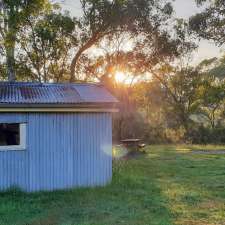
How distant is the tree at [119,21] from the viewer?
859 inches

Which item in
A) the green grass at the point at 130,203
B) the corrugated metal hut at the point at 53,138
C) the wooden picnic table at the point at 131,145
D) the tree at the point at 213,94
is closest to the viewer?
the green grass at the point at 130,203

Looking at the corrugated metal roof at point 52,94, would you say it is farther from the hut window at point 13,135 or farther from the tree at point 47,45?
the tree at point 47,45

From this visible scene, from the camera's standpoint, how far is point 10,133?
9898 millimetres

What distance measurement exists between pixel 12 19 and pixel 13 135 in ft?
35.2

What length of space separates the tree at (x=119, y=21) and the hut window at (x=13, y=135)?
13244 mm

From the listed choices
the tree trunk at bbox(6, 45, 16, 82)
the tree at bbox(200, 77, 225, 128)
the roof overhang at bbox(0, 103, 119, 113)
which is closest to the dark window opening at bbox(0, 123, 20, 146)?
the roof overhang at bbox(0, 103, 119, 113)

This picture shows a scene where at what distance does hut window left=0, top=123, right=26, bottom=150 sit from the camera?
980cm

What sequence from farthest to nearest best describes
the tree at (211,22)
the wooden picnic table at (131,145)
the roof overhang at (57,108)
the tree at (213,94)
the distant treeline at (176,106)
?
the tree at (213,94) → the distant treeline at (176,106) → the wooden picnic table at (131,145) → the tree at (211,22) → the roof overhang at (57,108)

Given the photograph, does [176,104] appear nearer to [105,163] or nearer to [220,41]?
[220,41]

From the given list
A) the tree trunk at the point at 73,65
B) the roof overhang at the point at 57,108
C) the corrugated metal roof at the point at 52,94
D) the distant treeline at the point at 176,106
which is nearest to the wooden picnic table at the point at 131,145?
the tree trunk at the point at 73,65

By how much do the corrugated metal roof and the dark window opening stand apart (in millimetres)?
657

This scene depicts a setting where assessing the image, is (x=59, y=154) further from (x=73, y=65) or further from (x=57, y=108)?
(x=73, y=65)

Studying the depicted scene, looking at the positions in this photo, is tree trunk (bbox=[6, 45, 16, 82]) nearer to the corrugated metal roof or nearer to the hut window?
the corrugated metal roof

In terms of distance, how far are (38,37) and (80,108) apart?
13.0 metres
